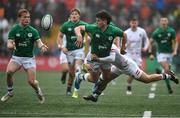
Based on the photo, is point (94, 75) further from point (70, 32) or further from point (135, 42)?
point (135, 42)

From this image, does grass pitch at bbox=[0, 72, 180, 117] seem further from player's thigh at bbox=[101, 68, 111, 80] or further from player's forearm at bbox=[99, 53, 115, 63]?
player's forearm at bbox=[99, 53, 115, 63]

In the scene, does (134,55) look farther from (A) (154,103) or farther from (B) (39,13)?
(B) (39,13)

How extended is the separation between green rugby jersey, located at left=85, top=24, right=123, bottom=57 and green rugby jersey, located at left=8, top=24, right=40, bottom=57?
154cm

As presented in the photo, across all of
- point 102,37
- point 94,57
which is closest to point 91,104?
point 94,57

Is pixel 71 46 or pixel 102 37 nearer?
pixel 102 37

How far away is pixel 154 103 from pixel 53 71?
1714 cm

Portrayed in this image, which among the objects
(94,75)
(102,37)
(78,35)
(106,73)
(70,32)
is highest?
(78,35)

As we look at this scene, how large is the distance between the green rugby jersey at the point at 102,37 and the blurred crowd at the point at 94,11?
17.5 m

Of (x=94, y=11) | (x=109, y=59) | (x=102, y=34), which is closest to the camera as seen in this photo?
(x=102, y=34)

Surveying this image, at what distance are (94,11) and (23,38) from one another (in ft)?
57.7

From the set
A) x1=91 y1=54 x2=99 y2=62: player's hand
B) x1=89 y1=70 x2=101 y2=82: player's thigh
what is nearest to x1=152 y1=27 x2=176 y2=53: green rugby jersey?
x1=89 y1=70 x2=101 y2=82: player's thigh

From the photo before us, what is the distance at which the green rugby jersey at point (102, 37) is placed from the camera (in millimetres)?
15250

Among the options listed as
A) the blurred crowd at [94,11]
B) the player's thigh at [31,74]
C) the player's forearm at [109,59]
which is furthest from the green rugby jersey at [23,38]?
the blurred crowd at [94,11]

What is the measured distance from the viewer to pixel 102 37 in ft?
50.2
